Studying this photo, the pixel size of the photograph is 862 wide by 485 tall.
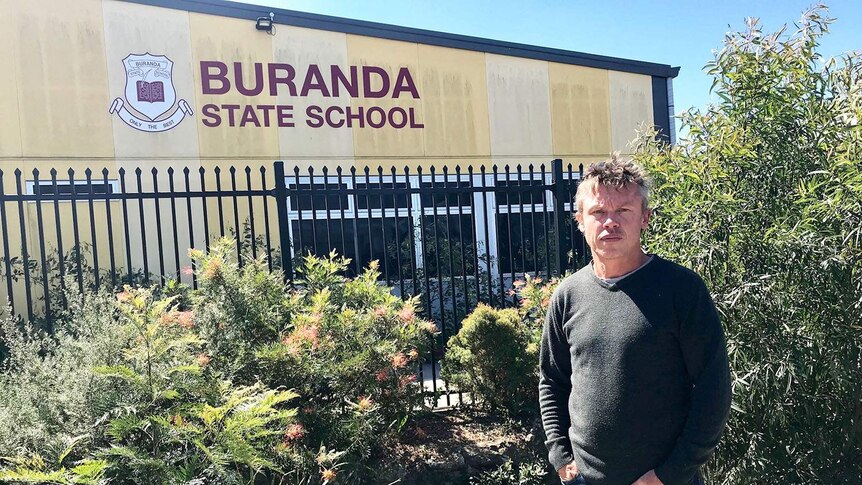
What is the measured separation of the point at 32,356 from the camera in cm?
276

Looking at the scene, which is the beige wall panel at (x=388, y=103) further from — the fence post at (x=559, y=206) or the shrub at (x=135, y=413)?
the shrub at (x=135, y=413)

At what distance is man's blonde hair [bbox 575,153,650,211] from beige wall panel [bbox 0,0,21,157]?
8.13 metres

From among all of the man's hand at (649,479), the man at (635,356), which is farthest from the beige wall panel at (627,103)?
the man's hand at (649,479)

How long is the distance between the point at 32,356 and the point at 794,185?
3767mm

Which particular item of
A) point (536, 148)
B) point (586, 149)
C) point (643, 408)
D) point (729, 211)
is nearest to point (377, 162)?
point (536, 148)

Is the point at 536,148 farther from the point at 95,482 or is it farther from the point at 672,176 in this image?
the point at 95,482

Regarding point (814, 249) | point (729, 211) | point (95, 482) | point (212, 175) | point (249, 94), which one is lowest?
point (95, 482)

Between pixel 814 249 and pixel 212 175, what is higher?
pixel 212 175

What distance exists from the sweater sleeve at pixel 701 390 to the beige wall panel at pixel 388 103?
7668 mm

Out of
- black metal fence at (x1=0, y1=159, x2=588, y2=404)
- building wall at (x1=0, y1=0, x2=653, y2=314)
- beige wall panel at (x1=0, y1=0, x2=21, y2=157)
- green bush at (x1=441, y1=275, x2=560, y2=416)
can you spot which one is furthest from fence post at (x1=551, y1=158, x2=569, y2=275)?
beige wall panel at (x1=0, y1=0, x2=21, y2=157)

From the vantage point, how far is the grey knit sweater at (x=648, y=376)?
5.82 ft

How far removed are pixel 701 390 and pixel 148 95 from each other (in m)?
8.26

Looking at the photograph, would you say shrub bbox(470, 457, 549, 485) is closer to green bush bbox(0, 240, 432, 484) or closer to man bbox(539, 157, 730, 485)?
green bush bbox(0, 240, 432, 484)

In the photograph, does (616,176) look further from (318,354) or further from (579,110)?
(579,110)
